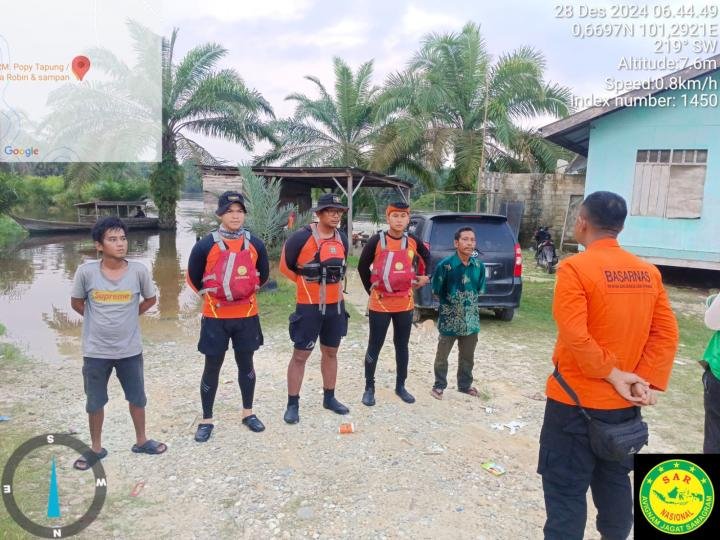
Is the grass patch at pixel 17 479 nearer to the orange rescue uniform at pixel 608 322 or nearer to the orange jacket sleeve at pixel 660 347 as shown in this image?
the orange rescue uniform at pixel 608 322

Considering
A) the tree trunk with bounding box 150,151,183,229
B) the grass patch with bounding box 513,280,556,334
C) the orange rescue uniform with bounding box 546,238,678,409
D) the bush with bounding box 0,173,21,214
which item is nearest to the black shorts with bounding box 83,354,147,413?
the orange rescue uniform with bounding box 546,238,678,409

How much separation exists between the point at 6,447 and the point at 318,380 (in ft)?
8.27

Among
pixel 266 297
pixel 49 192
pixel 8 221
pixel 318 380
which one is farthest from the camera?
pixel 49 192

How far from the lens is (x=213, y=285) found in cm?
356

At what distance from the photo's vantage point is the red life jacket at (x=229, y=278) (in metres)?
3.55

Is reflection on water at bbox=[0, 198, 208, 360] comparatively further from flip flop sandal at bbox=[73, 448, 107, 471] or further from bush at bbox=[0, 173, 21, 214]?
flip flop sandal at bbox=[73, 448, 107, 471]

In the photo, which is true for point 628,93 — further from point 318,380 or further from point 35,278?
point 35,278

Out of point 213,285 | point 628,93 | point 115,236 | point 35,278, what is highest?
point 628,93

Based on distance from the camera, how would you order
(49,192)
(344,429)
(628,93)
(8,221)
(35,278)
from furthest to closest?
(49,192), (8,221), (35,278), (628,93), (344,429)

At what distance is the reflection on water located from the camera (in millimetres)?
6977

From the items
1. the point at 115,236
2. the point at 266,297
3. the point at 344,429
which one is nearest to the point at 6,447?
the point at 115,236

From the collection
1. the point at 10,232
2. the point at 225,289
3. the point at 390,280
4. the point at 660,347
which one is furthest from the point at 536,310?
the point at 10,232

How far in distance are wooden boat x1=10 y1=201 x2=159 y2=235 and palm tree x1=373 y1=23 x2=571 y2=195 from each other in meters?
13.4

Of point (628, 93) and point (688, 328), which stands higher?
point (628, 93)
